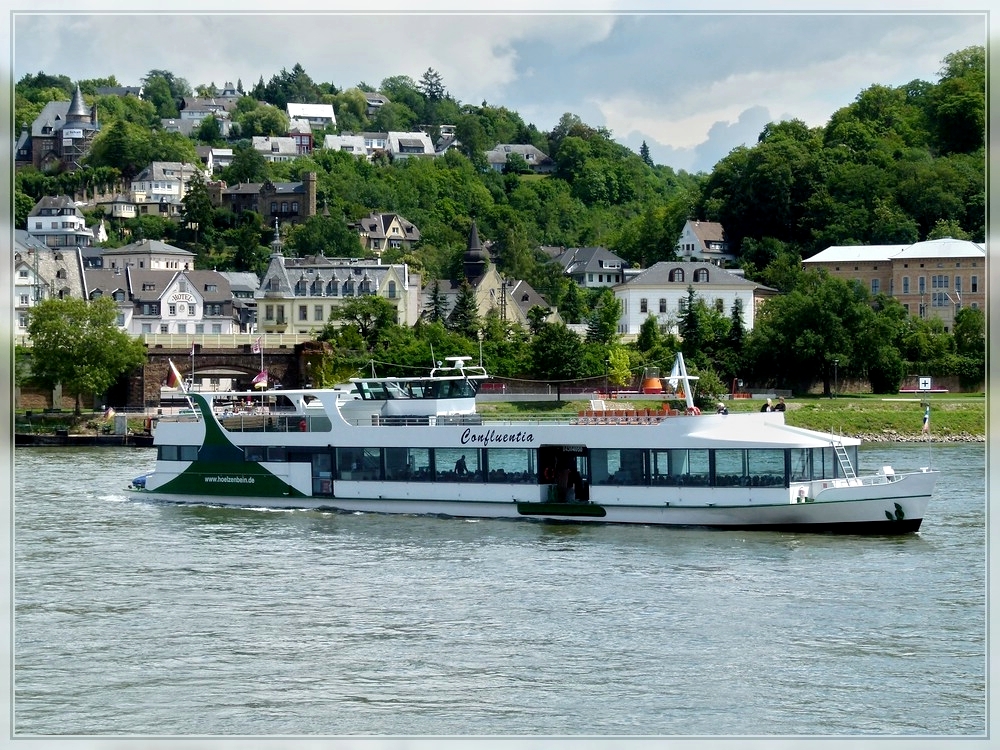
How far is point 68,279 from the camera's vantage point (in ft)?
359

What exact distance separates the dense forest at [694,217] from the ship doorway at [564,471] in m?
41.5

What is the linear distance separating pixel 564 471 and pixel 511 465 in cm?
139

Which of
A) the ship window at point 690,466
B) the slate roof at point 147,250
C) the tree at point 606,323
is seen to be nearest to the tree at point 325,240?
the slate roof at point 147,250

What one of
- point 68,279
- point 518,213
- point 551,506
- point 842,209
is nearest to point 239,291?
point 68,279

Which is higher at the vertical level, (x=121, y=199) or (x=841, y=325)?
(x=121, y=199)

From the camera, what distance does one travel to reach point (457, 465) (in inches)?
1626

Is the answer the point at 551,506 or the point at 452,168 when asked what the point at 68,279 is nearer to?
the point at 551,506

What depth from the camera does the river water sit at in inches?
867

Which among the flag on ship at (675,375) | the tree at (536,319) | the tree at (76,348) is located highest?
the tree at (536,319)

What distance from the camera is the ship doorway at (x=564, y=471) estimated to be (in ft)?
132

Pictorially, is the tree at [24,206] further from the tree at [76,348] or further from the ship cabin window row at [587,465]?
the ship cabin window row at [587,465]

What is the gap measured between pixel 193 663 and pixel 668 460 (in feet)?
54.4

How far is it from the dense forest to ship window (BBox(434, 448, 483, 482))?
4156 cm

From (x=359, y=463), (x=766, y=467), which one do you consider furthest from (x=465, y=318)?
(x=766, y=467)
